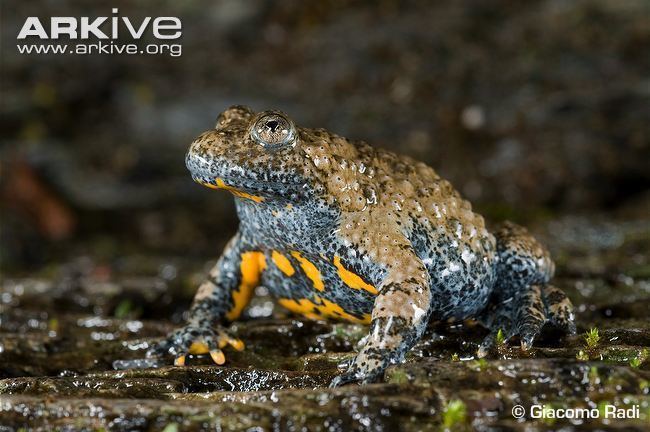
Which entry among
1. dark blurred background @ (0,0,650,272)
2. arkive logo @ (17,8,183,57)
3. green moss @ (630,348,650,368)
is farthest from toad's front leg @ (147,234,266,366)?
arkive logo @ (17,8,183,57)

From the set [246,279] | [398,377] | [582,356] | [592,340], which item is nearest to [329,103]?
[246,279]

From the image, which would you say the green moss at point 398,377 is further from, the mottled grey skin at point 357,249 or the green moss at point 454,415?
the green moss at point 454,415

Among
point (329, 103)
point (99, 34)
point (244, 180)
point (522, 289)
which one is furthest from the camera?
point (99, 34)

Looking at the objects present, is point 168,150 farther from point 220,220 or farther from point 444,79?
point 444,79

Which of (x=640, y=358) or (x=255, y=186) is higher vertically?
(x=255, y=186)

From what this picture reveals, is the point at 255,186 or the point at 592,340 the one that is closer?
the point at 255,186

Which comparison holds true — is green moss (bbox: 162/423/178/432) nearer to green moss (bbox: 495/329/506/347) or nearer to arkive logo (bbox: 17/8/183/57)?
green moss (bbox: 495/329/506/347)

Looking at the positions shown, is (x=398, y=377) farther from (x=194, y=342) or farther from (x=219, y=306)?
(x=219, y=306)
